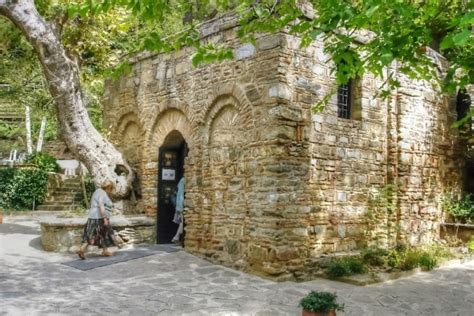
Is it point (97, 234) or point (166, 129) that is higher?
point (166, 129)

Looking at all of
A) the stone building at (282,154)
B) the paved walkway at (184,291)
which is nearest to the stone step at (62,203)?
the stone building at (282,154)

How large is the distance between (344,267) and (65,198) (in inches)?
476

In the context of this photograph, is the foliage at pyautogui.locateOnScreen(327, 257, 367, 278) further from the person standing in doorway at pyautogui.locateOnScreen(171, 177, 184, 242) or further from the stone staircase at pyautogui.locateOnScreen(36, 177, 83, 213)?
the stone staircase at pyautogui.locateOnScreen(36, 177, 83, 213)

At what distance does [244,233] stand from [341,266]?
160 centimetres

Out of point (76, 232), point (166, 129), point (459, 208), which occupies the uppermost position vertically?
point (166, 129)

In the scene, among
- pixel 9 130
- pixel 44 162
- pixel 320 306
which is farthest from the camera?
pixel 9 130

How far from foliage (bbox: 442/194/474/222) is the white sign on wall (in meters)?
5.77

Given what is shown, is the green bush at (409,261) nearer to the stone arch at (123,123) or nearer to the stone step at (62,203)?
the stone arch at (123,123)

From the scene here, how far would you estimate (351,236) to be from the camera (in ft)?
27.0

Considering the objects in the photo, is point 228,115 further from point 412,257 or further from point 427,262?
point 427,262

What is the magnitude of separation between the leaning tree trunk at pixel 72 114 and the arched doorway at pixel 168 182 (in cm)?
99

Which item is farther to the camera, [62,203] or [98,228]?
[62,203]

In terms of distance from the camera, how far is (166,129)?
31.7 feet

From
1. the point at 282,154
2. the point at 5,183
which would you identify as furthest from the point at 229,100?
the point at 5,183
